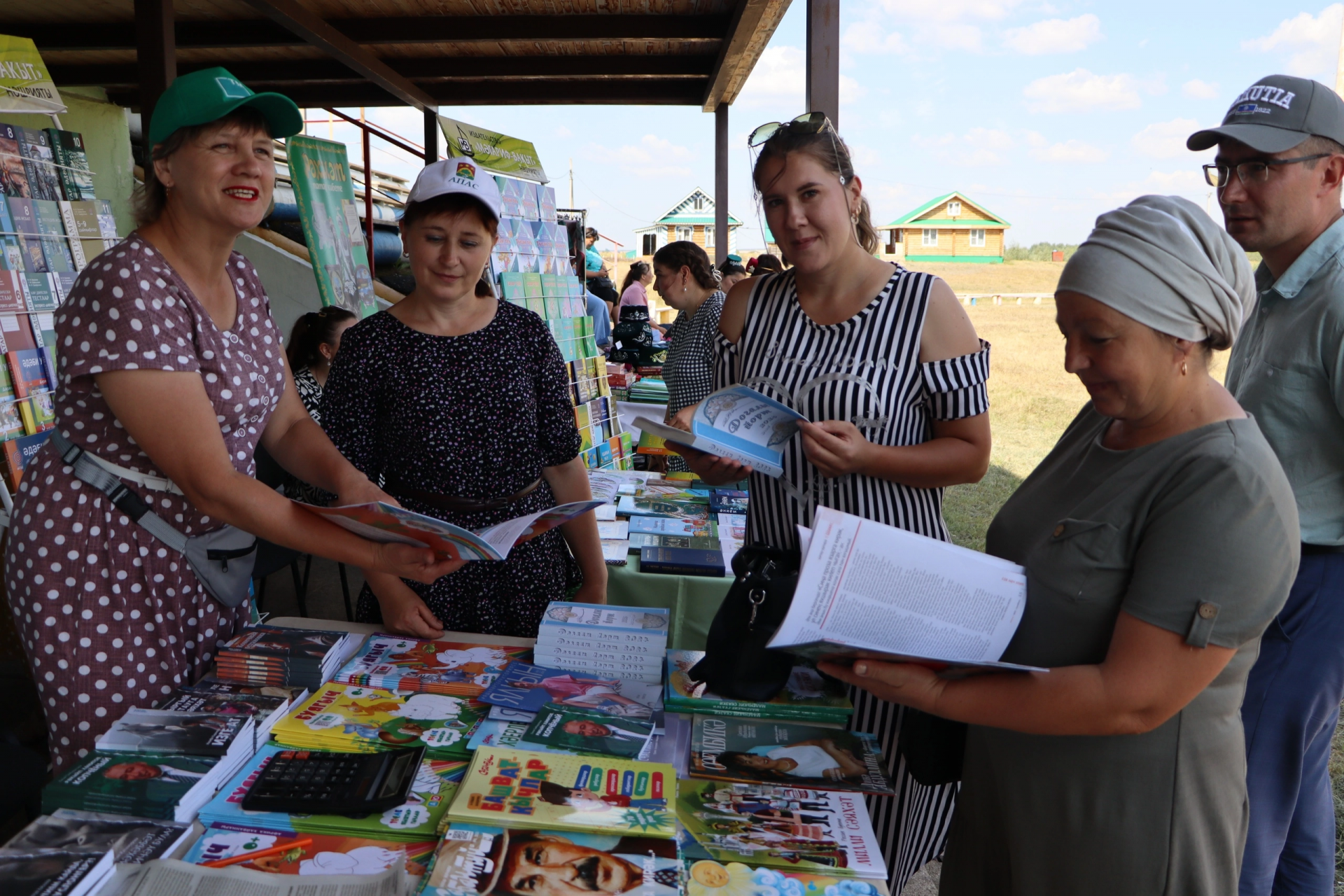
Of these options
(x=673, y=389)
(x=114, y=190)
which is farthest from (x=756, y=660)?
(x=114, y=190)

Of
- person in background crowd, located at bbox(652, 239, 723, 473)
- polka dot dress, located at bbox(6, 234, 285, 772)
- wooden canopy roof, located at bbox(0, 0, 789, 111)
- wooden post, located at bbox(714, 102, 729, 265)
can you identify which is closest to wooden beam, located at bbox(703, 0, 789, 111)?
wooden canopy roof, located at bbox(0, 0, 789, 111)

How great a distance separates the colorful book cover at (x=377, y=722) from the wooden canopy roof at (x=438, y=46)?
3717 mm

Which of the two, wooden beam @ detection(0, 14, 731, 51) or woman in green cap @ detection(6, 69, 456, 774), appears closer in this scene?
woman in green cap @ detection(6, 69, 456, 774)

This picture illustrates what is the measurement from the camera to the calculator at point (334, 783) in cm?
112

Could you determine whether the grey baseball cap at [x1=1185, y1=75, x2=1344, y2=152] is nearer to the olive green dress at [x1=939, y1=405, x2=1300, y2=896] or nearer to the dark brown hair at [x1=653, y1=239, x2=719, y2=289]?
the olive green dress at [x1=939, y1=405, x2=1300, y2=896]

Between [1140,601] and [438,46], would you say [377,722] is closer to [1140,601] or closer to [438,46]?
[1140,601]

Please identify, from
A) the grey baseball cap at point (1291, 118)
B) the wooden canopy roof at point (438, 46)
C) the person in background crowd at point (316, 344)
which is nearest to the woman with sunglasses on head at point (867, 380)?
the grey baseball cap at point (1291, 118)

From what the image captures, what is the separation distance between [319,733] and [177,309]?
714 millimetres

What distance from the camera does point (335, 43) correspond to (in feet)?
16.1

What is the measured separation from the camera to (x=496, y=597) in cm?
191

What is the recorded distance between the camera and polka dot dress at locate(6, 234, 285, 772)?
1346mm

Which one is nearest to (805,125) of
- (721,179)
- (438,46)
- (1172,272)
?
(1172,272)

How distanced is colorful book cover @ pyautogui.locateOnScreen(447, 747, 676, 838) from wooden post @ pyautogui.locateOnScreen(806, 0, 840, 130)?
2.69 metres

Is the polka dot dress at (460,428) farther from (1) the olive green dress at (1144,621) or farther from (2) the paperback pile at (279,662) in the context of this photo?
(1) the olive green dress at (1144,621)
